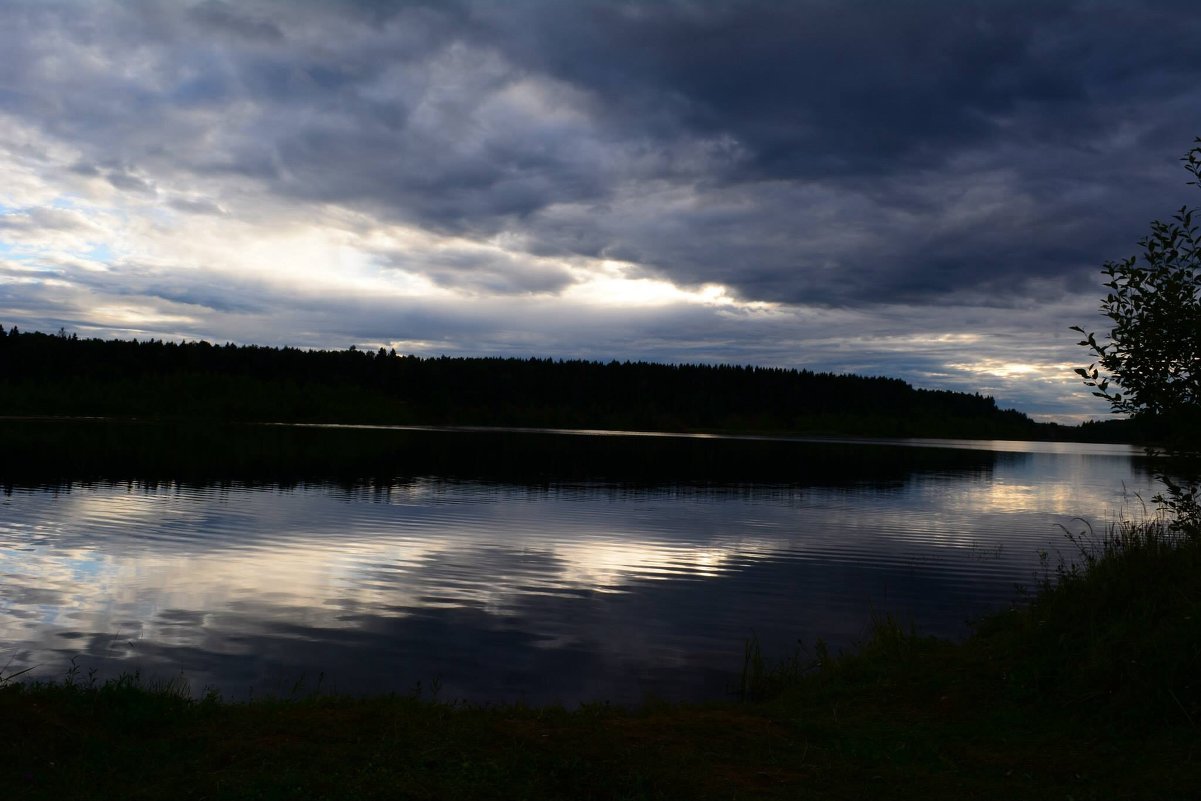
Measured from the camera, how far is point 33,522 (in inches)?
1268

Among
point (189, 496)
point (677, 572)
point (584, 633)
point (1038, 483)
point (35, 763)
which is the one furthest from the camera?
point (1038, 483)

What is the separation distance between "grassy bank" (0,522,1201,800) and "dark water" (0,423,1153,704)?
393cm

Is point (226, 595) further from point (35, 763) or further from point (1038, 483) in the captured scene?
point (1038, 483)

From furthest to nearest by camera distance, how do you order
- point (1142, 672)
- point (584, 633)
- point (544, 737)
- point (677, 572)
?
point (677, 572), point (584, 633), point (1142, 672), point (544, 737)

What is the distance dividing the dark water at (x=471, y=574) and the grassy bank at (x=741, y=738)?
393cm

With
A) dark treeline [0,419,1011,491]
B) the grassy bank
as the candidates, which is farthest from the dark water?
the grassy bank

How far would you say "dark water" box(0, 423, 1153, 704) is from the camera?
55.4 ft

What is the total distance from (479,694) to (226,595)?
9.87 m

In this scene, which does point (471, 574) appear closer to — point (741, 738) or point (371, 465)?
point (741, 738)

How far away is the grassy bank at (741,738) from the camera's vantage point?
359 inches

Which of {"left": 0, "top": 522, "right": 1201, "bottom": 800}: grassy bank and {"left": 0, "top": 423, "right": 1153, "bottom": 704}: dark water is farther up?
{"left": 0, "top": 522, "right": 1201, "bottom": 800}: grassy bank

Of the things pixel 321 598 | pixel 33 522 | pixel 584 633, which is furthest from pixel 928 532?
pixel 33 522

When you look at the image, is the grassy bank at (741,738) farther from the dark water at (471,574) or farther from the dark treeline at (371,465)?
the dark treeline at (371,465)

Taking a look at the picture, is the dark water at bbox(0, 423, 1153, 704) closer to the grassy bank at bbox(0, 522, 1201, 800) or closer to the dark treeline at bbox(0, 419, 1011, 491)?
the dark treeline at bbox(0, 419, 1011, 491)
